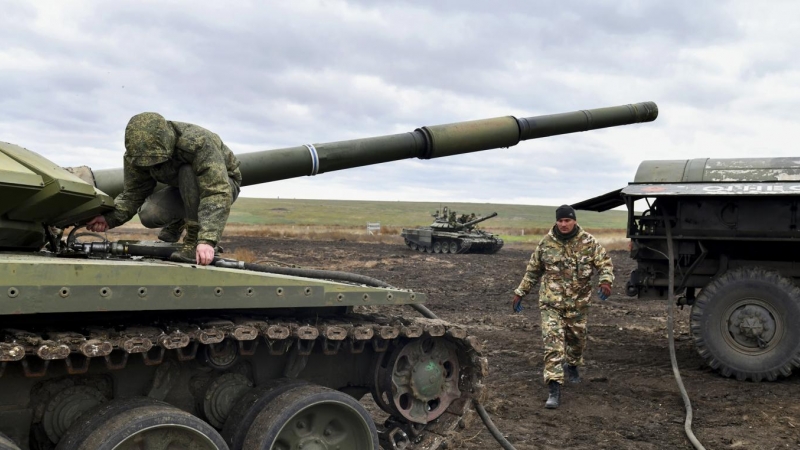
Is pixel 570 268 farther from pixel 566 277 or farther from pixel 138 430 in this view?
pixel 138 430

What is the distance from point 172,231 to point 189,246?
2.32 ft

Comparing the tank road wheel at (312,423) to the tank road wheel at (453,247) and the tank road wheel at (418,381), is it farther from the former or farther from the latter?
the tank road wheel at (453,247)

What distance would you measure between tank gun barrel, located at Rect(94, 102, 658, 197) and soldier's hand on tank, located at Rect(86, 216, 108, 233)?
1.61ft

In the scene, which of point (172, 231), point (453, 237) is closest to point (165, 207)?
point (172, 231)

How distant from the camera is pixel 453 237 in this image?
3244 centimetres

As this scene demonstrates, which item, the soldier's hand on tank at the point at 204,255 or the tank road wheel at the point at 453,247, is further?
the tank road wheel at the point at 453,247

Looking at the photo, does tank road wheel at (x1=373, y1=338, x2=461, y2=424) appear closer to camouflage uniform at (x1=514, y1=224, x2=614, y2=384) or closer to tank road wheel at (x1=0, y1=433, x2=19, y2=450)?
tank road wheel at (x1=0, y1=433, x2=19, y2=450)

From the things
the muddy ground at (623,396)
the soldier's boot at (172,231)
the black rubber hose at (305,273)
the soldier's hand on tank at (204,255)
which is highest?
the soldier's boot at (172,231)

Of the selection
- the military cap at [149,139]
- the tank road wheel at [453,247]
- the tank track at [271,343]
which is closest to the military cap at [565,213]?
the tank track at [271,343]

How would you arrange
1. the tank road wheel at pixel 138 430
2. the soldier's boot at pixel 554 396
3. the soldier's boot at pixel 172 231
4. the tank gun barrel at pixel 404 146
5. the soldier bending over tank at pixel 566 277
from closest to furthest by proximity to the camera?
1. the tank road wheel at pixel 138 430
2. the soldier's boot at pixel 172 231
3. the tank gun barrel at pixel 404 146
4. the soldier's boot at pixel 554 396
5. the soldier bending over tank at pixel 566 277

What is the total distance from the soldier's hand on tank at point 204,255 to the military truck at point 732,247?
586cm

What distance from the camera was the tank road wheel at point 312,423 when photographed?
448cm

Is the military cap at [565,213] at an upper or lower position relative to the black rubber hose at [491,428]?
upper

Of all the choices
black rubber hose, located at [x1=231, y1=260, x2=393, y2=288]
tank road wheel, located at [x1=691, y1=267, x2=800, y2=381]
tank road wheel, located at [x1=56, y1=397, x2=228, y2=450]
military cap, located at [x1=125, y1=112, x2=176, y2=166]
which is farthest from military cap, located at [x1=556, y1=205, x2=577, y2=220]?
tank road wheel, located at [x1=56, y1=397, x2=228, y2=450]
